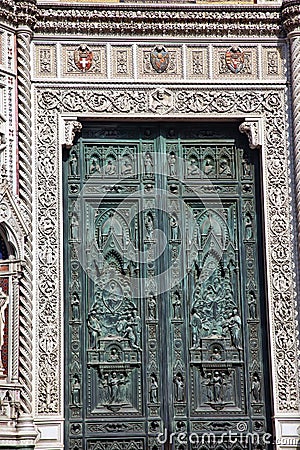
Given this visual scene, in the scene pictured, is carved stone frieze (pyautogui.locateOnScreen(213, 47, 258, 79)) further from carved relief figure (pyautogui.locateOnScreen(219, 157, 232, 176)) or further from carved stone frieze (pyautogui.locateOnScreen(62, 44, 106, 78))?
carved stone frieze (pyautogui.locateOnScreen(62, 44, 106, 78))

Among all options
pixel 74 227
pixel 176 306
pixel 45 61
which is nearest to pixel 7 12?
pixel 45 61

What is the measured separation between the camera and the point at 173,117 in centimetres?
1328

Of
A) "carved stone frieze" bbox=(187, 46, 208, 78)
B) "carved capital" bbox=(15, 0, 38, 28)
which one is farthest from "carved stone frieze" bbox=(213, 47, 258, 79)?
"carved capital" bbox=(15, 0, 38, 28)

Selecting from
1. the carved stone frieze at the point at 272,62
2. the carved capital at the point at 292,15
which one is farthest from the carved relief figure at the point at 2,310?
the carved capital at the point at 292,15

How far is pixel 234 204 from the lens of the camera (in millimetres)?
13438

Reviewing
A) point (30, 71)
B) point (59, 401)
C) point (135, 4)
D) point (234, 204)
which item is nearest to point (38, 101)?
point (30, 71)

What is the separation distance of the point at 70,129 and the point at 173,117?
1275 millimetres

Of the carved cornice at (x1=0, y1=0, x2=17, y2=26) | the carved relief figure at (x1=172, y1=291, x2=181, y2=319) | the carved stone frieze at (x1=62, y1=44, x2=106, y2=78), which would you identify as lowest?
the carved relief figure at (x1=172, y1=291, x2=181, y2=319)

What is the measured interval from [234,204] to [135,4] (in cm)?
276

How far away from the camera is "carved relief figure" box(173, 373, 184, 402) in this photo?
1288 centimetres

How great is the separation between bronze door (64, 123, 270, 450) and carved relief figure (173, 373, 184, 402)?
14 millimetres

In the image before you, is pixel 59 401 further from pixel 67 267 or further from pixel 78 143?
pixel 78 143

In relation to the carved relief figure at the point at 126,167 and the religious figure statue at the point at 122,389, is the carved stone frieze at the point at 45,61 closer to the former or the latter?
the carved relief figure at the point at 126,167

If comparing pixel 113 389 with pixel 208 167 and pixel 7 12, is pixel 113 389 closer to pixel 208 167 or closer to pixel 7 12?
pixel 208 167
